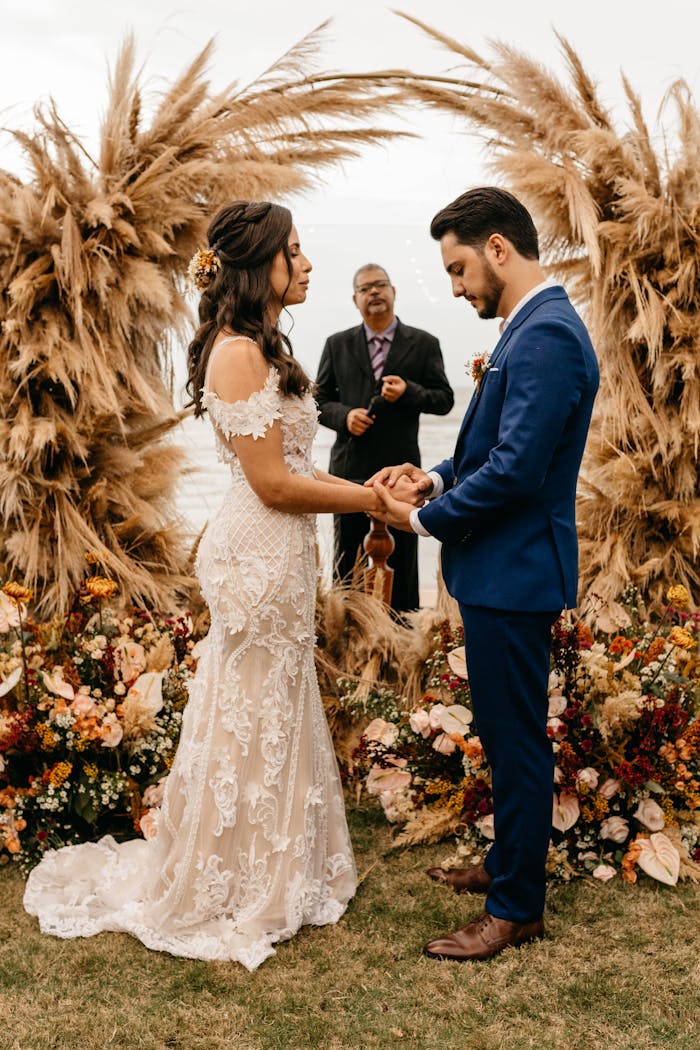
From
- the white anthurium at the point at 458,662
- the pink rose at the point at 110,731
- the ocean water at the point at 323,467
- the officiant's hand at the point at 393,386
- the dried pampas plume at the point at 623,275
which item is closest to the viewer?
the pink rose at the point at 110,731

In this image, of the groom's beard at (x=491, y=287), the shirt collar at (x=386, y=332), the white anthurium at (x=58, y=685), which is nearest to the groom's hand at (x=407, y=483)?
the groom's beard at (x=491, y=287)

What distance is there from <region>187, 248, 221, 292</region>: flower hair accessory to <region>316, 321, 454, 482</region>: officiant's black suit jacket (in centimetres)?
221

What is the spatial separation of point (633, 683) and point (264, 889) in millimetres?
1521

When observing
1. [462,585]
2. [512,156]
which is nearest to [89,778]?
[462,585]

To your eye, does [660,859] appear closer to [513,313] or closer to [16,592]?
[513,313]

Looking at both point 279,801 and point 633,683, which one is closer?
point 279,801

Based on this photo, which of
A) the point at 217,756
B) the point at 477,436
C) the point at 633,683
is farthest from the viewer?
the point at 633,683

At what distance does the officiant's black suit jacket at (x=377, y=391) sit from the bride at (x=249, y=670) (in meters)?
2.16

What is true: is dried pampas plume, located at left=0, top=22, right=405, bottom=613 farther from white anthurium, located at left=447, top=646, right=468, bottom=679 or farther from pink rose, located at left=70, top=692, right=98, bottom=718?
white anthurium, located at left=447, top=646, right=468, bottom=679

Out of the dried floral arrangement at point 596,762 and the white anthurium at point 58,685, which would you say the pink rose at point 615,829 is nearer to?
the dried floral arrangement at point 596,762

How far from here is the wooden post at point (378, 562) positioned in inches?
182

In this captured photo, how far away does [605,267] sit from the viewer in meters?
4.59

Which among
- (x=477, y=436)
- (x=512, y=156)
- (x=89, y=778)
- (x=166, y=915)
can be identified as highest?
(x=512, y=156)

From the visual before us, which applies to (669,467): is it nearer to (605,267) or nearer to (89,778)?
(605,267)
